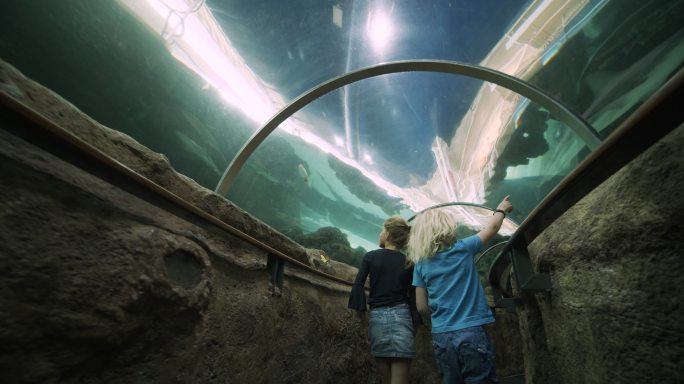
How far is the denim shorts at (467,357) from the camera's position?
64.3 inches

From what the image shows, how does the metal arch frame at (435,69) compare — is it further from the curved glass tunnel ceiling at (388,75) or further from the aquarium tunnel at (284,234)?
the curved glass tunnel ceiling at (388,75)

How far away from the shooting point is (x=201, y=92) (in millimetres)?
16031

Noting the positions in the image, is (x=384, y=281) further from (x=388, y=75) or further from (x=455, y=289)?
(x=388, y=75)

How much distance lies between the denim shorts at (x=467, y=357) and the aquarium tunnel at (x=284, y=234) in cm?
38

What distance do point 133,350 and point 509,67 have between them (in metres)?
11.8

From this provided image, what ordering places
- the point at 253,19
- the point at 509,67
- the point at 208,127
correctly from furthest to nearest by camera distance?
the point at 208,127 < the point at 509,67 < the point at 253,19

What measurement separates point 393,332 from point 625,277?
1.59m

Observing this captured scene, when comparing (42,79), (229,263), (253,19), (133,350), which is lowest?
(133,350)

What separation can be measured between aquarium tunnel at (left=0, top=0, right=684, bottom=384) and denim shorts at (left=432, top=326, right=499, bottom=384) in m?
0.38

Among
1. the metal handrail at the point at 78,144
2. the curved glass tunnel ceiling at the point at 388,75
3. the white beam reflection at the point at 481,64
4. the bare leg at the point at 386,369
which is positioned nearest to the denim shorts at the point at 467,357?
the bare leg at the point at 386,369

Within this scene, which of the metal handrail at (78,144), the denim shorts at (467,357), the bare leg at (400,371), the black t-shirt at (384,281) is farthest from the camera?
the black t-shirt at (384,281)

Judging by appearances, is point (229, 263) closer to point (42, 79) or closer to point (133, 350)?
point (133, 350)

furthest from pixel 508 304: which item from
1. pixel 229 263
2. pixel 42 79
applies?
pixel 42 79

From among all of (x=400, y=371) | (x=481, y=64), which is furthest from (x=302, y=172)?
(x=400, y=371)
